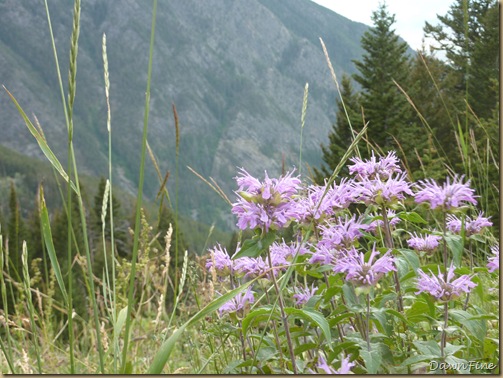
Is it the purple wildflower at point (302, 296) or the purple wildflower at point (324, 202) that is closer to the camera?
the purple wildflower at point (324, 202)

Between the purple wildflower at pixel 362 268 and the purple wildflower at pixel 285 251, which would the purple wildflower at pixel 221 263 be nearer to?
the purple wildflower at pixel 285 251

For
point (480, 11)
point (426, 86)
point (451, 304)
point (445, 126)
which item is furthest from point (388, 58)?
point (451, 304)

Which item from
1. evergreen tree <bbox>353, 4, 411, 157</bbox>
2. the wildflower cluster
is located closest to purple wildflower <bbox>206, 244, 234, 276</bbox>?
the wildflower cluster

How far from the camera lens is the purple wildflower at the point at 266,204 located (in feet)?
4.63

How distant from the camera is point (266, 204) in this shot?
56.7 inches

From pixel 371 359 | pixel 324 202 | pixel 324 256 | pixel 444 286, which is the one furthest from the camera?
pixel 324 202

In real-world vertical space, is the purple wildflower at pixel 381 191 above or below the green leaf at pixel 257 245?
above

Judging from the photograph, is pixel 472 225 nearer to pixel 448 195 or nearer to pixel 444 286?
pixel 448 195

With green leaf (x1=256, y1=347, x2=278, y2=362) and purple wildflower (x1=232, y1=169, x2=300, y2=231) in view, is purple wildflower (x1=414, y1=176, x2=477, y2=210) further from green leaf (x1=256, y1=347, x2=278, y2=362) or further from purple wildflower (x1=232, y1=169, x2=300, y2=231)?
green leaf (x1=256, y1=347, x2=278, y2=362)

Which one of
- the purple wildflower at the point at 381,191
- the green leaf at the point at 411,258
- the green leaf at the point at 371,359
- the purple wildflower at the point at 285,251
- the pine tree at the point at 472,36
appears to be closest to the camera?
the green leaf at the point at 371,359

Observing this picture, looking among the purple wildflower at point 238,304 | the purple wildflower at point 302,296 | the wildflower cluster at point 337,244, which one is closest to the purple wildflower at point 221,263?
the wildflower cluster at point 337,244

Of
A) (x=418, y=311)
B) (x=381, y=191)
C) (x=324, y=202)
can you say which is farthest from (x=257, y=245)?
(x=418, y=311)

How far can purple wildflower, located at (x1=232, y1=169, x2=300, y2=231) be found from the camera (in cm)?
141

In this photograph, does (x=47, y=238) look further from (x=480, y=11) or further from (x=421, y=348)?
(x=480, y=11)
